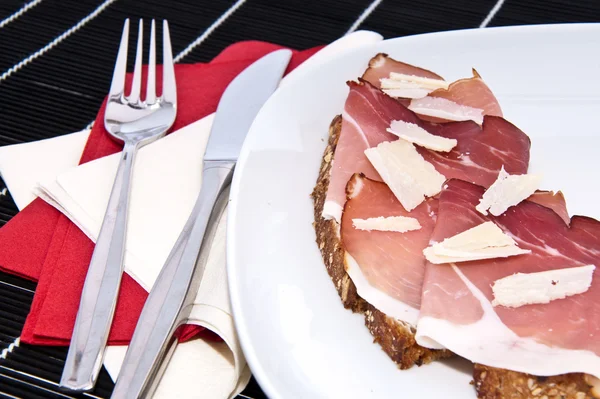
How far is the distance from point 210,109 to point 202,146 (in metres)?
0.31

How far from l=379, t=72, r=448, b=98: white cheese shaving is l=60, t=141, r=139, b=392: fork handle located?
2.78ft

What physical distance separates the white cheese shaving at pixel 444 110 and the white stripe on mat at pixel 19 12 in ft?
6.40

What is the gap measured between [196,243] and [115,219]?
0.30m

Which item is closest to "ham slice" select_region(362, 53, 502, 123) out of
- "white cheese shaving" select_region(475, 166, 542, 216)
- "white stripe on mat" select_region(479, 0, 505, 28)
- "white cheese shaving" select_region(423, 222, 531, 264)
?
"white cheese shaving" select_region(475, 166, 542, 216)

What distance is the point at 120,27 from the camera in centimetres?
318

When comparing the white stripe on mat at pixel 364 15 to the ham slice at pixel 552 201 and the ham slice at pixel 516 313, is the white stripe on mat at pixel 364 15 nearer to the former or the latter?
the ham slice at pixel 552 201

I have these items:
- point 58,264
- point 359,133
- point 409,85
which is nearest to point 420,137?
point 359,133

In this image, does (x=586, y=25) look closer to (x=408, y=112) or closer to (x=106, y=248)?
(x=408, y=112)

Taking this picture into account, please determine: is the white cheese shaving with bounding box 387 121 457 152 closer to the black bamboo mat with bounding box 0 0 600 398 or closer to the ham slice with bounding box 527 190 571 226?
the ham slice with bounding box 527 190 571 226

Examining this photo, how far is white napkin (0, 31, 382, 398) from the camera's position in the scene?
1.73 meters

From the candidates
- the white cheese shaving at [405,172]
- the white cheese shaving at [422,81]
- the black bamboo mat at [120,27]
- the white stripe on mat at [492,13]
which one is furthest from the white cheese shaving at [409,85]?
the white stripe on mat at [492,13]

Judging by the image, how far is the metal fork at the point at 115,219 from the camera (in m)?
1.70

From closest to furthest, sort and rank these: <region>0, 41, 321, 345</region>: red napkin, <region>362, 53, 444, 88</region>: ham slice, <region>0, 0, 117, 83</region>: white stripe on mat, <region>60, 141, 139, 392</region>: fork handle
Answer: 1. <region>60, 141, 139, 392</region>: fork handle
2. <region>0, 41, 321, 345</region>: red napkin
3. <region>362, 53, 444, 88</region>: ham slice
4. <region>0, 0, 117, 83</region>: white stripe on mat

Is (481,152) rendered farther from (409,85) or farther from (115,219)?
(115,219)
